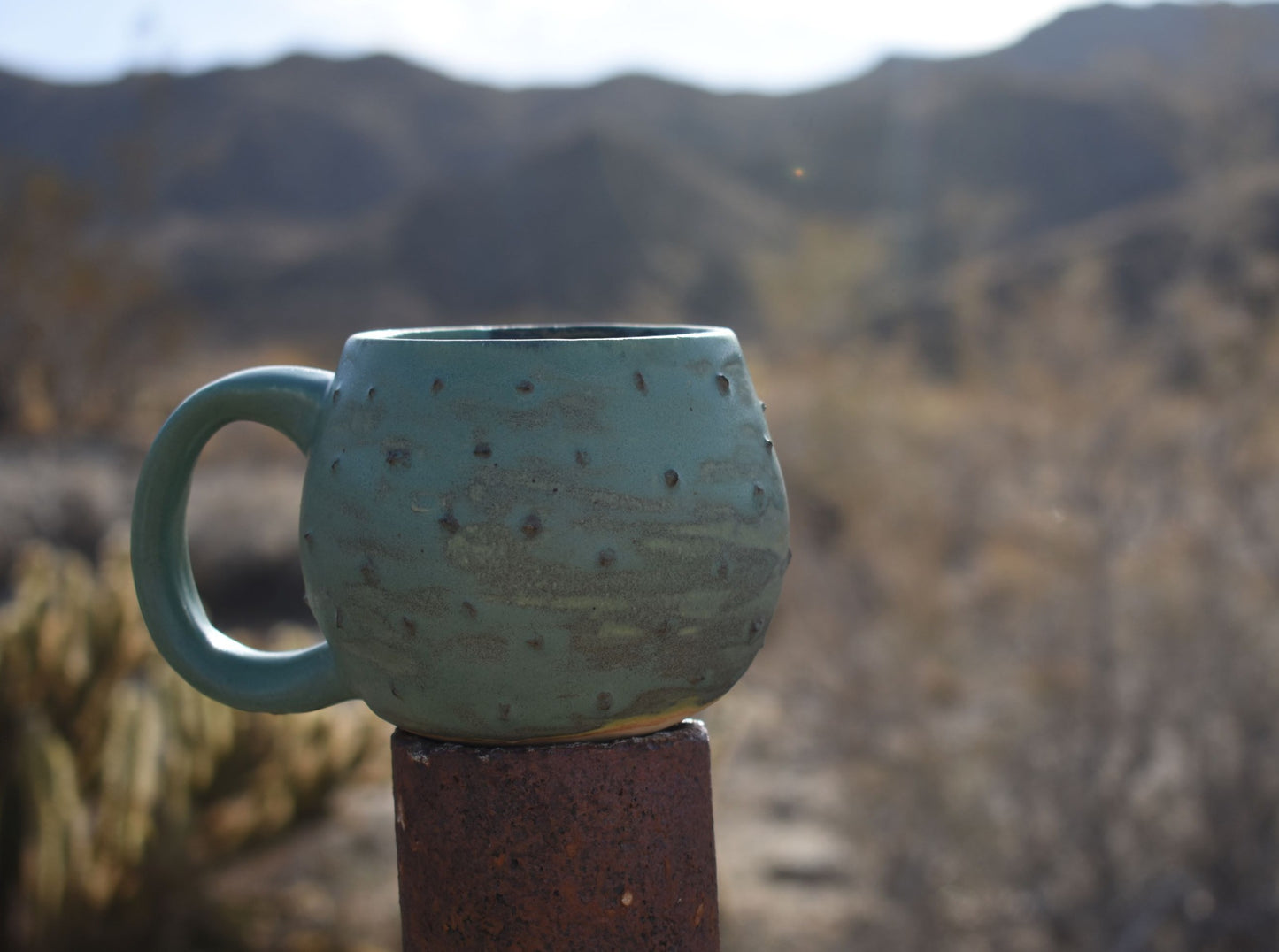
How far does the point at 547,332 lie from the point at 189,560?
1.42ft

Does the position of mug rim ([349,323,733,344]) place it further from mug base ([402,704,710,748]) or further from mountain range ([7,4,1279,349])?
mountain range ([7,4,1279,349])

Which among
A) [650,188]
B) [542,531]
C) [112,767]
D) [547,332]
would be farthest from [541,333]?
[650,188]

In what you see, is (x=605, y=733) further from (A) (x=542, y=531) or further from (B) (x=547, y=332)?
(B) (x=547, y=332)

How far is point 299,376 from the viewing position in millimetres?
1232

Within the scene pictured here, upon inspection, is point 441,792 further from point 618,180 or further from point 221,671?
point 618,180

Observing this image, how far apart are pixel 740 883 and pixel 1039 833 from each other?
48.8 inches

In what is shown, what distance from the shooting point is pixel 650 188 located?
35.2 meters

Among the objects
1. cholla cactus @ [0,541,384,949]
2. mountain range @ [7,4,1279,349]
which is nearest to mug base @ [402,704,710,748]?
cholla cactus @ [0,541,384,949]

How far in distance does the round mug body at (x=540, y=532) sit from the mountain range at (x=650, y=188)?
2156 centimetres

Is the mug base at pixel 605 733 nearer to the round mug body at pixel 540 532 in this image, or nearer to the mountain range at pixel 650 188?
the round mug body at pixel 540 532

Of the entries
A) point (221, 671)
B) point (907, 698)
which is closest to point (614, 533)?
point (221, 671)

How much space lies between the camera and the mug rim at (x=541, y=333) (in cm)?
117

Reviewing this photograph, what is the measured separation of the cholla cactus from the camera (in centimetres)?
290

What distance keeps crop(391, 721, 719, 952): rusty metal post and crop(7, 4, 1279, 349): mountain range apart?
2155cm
